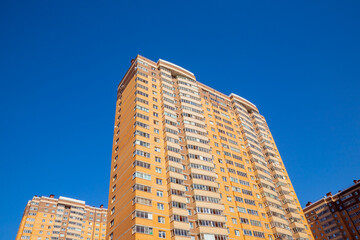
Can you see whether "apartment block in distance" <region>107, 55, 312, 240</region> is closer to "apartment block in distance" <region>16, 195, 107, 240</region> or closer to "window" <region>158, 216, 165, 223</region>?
"window" <region>158, 216, 165, 223</region>

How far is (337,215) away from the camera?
118938 mm

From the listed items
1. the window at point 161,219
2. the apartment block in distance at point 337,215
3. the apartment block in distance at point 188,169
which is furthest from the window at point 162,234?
the apartment block in distance at point 337,215

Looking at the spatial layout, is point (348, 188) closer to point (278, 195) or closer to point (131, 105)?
point (278, 195)

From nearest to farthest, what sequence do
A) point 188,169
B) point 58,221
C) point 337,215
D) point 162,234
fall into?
point 162,234
point 188,169
point 58,221
point 337,215

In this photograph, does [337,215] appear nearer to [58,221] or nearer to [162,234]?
[162,234]

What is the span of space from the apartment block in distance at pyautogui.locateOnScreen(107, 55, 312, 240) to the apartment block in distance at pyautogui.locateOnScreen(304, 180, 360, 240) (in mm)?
45298

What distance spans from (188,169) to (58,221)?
263 ft

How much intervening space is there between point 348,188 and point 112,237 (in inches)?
4445

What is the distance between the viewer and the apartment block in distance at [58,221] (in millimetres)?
109000

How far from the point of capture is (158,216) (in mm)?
50906

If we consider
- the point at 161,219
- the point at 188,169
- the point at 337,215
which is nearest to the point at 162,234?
the point at 161,219

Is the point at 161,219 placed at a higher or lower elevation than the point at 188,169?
lower

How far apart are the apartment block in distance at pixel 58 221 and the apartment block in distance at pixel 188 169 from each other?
66395 millimetres

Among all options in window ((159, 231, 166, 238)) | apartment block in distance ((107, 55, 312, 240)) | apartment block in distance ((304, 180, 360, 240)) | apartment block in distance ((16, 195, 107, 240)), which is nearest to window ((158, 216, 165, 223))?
apartment block in distance ((107, 55, 312, 240))
